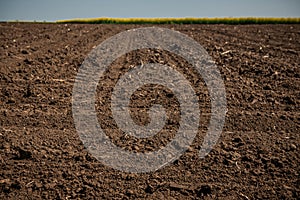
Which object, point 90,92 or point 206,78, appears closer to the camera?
point 90,92

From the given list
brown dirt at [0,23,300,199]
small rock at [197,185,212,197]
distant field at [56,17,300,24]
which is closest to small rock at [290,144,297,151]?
brown dirt at [0,23,300,199]

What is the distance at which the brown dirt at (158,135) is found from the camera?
3166 mm

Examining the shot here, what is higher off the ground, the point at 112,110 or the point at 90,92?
the point at 90,92

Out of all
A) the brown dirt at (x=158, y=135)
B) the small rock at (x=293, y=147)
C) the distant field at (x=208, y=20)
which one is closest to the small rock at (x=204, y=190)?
the brown dirt at (x=158, y=135)

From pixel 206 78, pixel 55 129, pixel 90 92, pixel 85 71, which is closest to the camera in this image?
pixel 55 129

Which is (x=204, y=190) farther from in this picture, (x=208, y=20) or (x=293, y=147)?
(x=208, y=20)

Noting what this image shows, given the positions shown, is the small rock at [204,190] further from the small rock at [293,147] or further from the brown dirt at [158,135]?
the small rock at [293,147]

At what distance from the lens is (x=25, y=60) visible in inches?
245

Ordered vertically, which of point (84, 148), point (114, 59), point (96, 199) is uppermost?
point (114, 59)

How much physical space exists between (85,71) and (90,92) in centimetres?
83

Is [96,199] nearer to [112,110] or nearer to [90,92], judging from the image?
[112,110]

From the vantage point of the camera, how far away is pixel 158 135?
396 cm

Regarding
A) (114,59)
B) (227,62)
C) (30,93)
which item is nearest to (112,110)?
(30,93)

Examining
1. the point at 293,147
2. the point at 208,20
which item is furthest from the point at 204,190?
the point at 208,20
